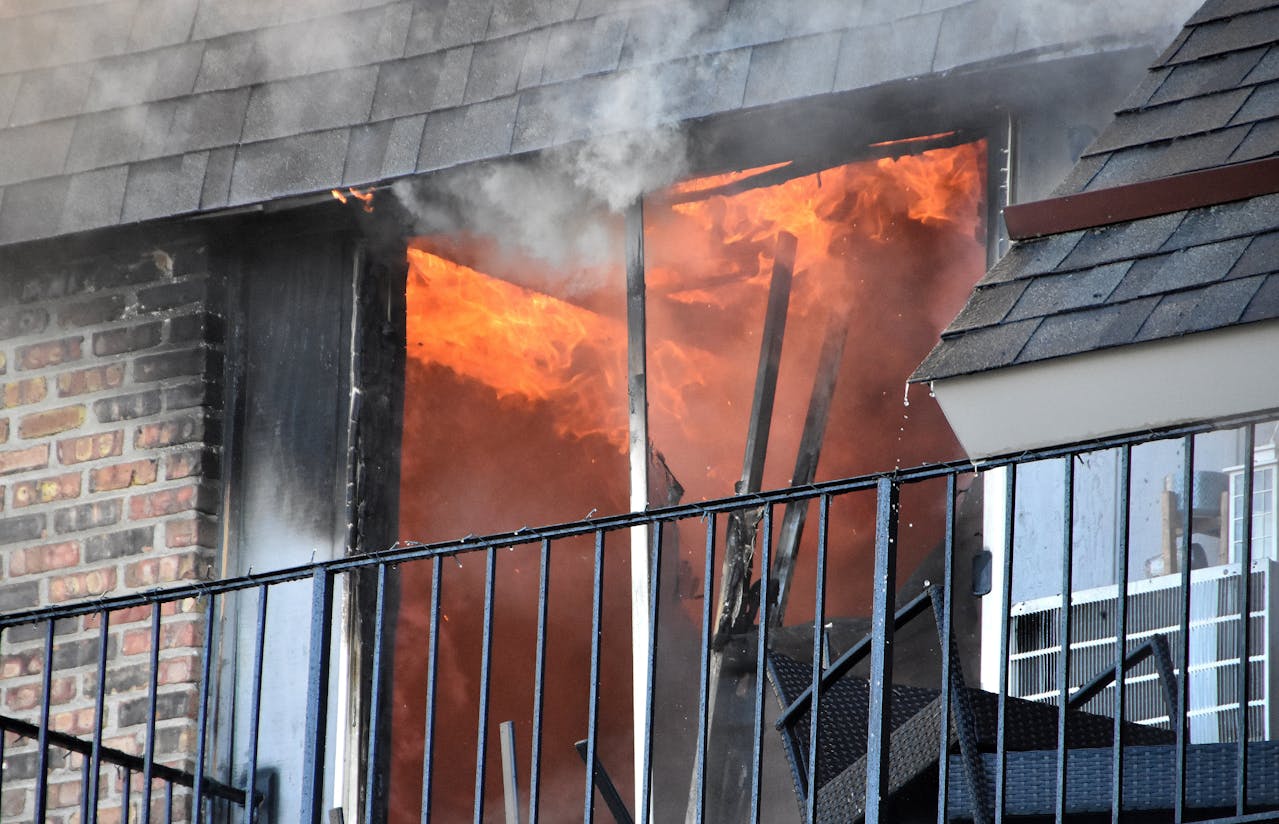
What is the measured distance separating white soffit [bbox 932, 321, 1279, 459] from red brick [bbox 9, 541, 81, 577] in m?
3.47

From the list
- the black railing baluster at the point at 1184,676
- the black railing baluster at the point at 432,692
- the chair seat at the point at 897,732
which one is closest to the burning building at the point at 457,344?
the chair seat at the point at 897,732

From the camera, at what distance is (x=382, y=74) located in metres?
6.55

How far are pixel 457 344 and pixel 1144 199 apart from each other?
2.94 m

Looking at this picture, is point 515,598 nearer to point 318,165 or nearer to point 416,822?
point 416,822

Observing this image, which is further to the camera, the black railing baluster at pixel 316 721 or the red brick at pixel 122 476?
the red brick at pixel 122 476

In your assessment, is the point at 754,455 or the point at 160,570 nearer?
the point at 754,455

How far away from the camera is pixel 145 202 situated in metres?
6.70

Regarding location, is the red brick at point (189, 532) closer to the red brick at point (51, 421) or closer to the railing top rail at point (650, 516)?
the red brick at point (51, 421)

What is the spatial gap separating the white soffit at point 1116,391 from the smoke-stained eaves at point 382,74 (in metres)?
1.44

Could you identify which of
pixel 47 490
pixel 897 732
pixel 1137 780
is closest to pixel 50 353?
pixel 47 490

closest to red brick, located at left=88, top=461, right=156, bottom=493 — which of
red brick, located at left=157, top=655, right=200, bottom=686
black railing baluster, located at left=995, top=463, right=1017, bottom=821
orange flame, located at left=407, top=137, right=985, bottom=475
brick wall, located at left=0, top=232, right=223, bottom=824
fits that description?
brick wall, located at left=0, top=232, right=223, bottom=824

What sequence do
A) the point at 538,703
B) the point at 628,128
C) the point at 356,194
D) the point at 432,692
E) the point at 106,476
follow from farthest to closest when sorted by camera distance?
1. the point at 106,476
2. the point at 356,194
3. the point at 628,128
4. the point at 432,692
5. the point at 538,703

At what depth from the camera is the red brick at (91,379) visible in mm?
6867

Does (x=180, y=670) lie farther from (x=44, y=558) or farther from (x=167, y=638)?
(x=44, y=558)
